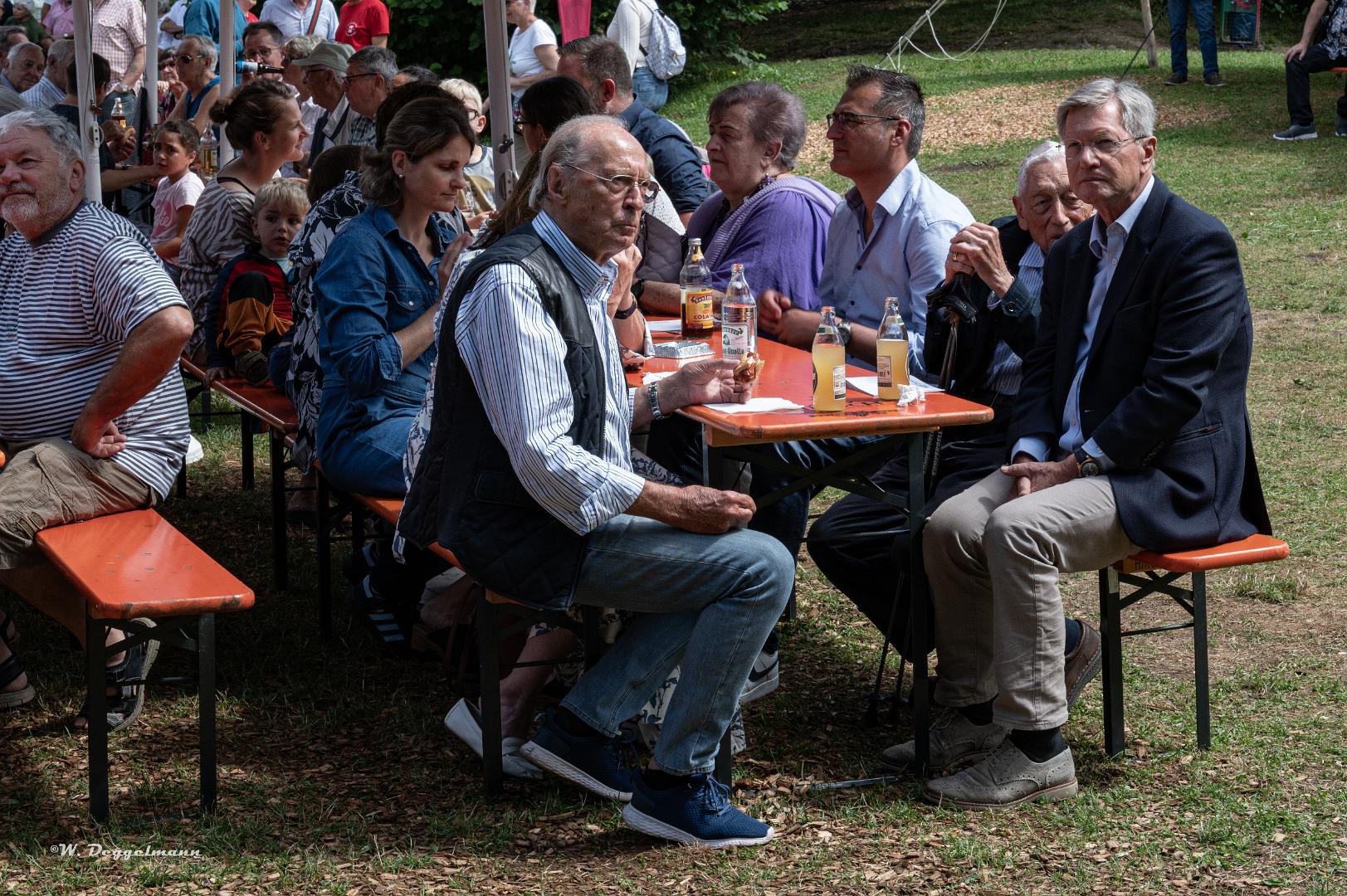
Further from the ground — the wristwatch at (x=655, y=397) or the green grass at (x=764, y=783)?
the wristwatch at (x=655, y=397)

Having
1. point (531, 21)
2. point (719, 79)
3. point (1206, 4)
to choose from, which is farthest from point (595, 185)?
point (719, 79)

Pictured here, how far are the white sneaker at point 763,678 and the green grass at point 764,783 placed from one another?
7 cm

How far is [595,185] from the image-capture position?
3457mm

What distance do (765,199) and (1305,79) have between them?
34.2ft

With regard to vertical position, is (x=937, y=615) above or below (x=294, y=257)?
below

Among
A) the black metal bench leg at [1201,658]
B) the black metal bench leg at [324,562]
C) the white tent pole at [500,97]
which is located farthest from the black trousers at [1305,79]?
the black metal bench leg at [324,562]

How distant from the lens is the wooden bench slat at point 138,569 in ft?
11.6

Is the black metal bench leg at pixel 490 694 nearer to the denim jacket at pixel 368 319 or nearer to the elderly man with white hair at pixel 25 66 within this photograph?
the denim jacket at pixel 368 319

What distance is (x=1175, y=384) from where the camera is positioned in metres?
3.67

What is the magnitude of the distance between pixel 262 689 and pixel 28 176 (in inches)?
66.2

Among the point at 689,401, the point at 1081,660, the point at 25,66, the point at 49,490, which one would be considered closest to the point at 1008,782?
the point at 1081,660

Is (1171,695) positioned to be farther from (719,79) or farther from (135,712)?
(719,79)

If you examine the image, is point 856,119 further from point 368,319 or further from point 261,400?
point 261,400

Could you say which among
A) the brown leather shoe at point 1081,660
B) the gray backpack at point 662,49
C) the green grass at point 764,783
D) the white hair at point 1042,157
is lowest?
the green grass at point 764,783
